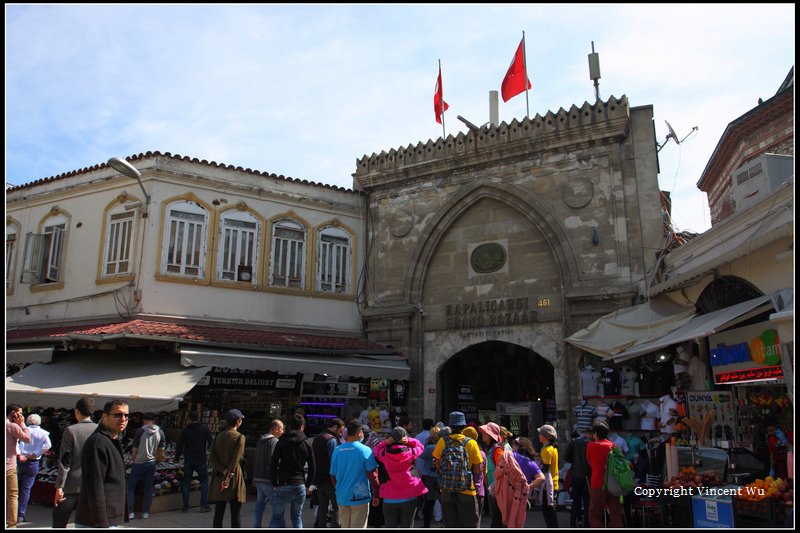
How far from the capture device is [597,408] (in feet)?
36.8

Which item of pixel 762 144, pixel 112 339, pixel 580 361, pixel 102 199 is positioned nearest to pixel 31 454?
pixel 112 339

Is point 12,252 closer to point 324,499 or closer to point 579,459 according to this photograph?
point 324,499

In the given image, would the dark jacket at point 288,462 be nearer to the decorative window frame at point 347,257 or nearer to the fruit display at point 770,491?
the fruit display at point 770,491

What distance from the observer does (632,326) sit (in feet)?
34.9

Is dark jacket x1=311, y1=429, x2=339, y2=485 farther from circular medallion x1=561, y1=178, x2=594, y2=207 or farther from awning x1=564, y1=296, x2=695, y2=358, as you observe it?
circular medallion x1=561, y1=178, x2=594, y2=207

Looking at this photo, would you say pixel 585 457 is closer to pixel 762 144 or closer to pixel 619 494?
pixel 619 494

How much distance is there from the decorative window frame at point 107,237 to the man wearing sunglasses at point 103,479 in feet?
27.9

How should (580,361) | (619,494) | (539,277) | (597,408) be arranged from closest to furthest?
(619,494) → (597,408) → (580,361) → (539,277)

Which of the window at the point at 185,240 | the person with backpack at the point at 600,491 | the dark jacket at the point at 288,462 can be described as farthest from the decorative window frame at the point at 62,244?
the person with backpack at the point at 600,491

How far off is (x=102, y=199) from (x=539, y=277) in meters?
9.43

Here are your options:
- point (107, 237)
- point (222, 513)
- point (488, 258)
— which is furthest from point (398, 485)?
point (107, 237)

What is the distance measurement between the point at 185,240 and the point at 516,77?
818cm

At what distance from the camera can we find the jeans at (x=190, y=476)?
9648 millimetres

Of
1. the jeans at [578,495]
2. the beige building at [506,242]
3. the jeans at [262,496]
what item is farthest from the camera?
the beige building at [506,242]
